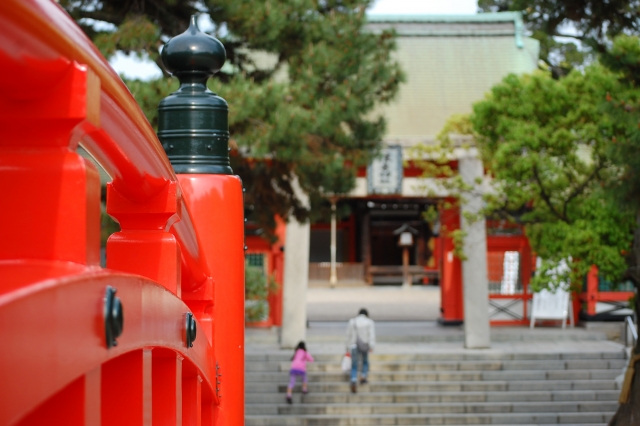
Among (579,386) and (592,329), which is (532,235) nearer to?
(579,386)

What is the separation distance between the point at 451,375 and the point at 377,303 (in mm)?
→ 8429

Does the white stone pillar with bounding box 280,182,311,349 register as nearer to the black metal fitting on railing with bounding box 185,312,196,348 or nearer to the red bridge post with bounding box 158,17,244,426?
the red bridge post with bounding box 158,17,244,426

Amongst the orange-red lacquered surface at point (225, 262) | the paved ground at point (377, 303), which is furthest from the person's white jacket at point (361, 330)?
the orange-red lacquered surface at point (225, 262)

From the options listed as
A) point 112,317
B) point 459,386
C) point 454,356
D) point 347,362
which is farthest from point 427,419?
point 112,317

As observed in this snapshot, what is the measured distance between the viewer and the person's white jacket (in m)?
11.0

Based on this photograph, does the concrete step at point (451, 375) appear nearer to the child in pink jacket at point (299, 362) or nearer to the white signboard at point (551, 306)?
the child in pink jacket at point (299, 362)

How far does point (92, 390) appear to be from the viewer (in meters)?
0.97

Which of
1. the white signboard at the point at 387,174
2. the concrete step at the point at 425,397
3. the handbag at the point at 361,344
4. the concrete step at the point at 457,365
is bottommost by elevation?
the concrete step at the point at 425,397

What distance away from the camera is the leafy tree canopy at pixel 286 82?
745 cm

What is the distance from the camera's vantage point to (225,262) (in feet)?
7.48

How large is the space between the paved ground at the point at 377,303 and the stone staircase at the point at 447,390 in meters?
4.68

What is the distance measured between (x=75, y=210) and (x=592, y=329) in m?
15.7

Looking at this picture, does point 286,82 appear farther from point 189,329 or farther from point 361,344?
point 189,329

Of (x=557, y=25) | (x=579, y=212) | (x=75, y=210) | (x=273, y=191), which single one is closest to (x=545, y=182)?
(x=579, y=212)
